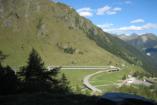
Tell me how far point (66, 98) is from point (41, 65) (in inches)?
1179

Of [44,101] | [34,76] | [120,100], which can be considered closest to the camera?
[120,100]

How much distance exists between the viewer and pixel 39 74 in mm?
47469

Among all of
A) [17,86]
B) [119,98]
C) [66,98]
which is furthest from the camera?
[17,86]

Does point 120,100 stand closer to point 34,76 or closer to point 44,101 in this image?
point 44,101

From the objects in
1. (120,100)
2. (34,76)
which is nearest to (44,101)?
(120,100)

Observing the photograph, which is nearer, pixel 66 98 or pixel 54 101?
pixel 54 101

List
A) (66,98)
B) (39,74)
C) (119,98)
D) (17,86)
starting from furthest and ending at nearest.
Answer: (39,74) < (17,86) < (66,98) < (119,98)

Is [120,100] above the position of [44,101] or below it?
above

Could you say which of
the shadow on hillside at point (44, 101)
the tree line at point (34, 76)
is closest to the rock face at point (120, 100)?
the shadow on hillside at point (44, 101)

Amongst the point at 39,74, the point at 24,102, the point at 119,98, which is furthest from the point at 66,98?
the point at 39,74

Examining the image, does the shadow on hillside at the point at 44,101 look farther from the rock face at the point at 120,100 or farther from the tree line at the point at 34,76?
the tree line at the point at 34,76

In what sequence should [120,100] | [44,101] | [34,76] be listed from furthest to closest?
[34,76], [44,101], [120,100]

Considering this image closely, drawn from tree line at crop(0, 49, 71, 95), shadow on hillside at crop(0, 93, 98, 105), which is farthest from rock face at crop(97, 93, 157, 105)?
tree line at crop(0, 49, 71, 95)

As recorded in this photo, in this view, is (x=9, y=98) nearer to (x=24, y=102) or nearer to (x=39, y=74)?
(x=24, y=102)
